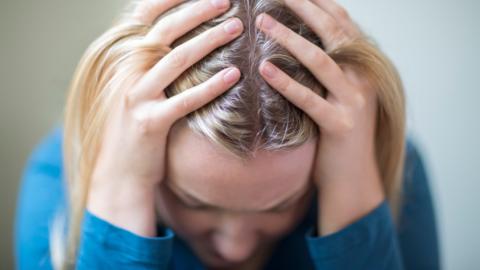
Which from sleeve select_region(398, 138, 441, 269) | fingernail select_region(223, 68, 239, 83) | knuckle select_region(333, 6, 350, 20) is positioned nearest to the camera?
fingernail select_region(223, 68, 239, 83)

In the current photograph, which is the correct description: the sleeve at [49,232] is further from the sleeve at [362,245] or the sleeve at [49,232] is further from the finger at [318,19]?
the finger at [318,19]

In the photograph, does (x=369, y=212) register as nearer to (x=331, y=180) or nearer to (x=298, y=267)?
(x=331, y=180)

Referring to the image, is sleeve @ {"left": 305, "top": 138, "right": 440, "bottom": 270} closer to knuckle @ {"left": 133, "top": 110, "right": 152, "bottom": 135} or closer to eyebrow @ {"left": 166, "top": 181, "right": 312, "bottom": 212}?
eyebrow @ {"left": 166, "top": 181, "right": 312, "bottom": 212}

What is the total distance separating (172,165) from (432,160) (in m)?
0.80

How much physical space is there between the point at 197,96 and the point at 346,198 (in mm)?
253

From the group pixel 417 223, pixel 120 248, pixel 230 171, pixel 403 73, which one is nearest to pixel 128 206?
pixel 120 248

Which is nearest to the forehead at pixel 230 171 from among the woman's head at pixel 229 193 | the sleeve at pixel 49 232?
the woman's head at pixel 229 193

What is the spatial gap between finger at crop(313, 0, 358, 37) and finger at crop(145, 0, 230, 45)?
130 mm

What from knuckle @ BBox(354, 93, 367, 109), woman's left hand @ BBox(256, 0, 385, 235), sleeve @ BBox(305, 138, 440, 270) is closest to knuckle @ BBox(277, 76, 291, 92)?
woman's left hand @ BBox(256, 0, 385, 235)

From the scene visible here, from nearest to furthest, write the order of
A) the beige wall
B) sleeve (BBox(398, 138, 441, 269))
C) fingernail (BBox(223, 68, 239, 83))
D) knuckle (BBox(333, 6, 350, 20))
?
fingernail (BBox(223, 68, 239, 83)), knuckle (BBox(333, 6, 350, 20)), sleeve (BBox(398, 138, 441, 269)), the beige wall

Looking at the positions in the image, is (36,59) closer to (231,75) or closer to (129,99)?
(129,99)

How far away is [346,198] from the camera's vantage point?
61 cm

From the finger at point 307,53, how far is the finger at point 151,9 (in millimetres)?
116

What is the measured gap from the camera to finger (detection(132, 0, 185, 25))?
535 millimetres
